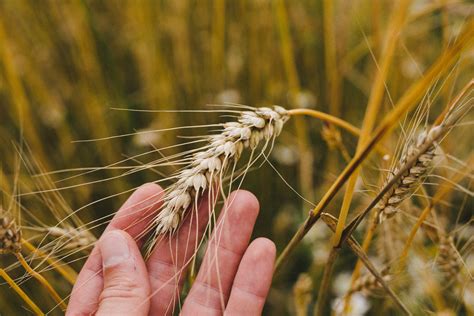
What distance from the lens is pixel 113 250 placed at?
36.3 inches

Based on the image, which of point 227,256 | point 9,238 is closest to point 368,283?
point 227,256

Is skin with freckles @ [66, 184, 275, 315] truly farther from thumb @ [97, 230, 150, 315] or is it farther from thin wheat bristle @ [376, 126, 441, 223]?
thin wheat bristle @ [376, 126, 441, 223]

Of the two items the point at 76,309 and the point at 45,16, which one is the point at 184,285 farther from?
the point at 45,16

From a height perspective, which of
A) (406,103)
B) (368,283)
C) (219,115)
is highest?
(406,103)

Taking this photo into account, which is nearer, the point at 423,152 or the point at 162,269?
the point at 423,152

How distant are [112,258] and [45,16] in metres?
1.36

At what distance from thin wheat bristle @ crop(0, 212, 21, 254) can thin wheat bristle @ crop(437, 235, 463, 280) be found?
0.86 meters

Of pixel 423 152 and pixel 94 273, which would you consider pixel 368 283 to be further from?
pixel 94 273

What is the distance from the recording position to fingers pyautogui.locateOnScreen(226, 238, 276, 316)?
3.16ft

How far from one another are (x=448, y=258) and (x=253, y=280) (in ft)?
1.42

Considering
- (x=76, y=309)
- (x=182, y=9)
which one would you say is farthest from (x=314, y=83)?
(x=76, y=309)

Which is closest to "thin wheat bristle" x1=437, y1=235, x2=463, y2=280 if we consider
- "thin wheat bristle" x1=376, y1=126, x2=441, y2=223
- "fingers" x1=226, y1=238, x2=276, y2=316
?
"thin wheat bristle" x1=376, y1=126, x2=441, y2=223

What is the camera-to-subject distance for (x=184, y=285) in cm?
112

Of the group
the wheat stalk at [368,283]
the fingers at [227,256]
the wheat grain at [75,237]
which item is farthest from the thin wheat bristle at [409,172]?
the wheat grain at [75,237]
